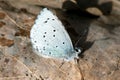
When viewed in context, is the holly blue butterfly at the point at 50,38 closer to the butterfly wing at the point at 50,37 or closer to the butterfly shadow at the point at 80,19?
the butterfly wing at the point at 50,37

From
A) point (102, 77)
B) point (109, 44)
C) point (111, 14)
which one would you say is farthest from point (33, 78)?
point (111, 14)

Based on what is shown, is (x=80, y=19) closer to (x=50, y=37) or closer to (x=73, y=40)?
(x=73, y=40)

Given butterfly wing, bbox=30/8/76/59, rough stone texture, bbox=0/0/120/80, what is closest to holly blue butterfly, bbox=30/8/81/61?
butterfly wing, bbox=30/8/76/59

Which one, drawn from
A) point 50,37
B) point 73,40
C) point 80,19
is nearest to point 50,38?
point 50,37

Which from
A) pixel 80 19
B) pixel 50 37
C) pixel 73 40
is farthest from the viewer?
pixel 80 19

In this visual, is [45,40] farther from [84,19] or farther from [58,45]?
[84,19]

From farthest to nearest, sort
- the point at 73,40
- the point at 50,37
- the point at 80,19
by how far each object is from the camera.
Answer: the point at 80,19 < the point at 73,40 < the point at 50,37
